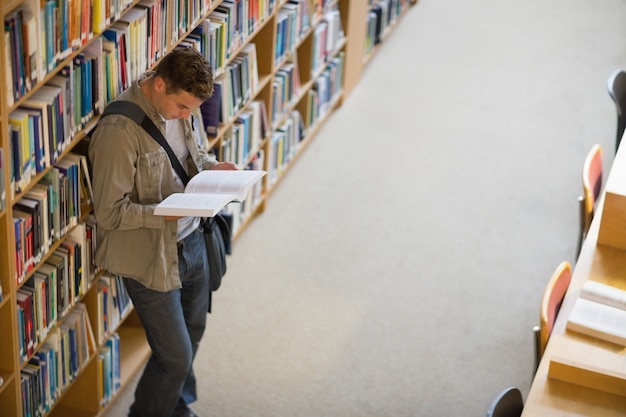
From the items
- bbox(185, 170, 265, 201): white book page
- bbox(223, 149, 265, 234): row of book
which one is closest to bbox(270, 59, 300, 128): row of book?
bbox(223, 149, 265, 234): row of book

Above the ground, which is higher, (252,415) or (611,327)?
(611,327)

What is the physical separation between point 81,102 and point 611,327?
192cm

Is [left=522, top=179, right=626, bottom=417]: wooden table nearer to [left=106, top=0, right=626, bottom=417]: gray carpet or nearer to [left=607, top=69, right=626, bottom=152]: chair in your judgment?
[left=106, top=0, right=626, bottom=417]: gray carpet

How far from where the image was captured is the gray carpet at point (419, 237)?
4.20m

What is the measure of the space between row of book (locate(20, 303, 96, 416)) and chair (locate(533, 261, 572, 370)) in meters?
1.63

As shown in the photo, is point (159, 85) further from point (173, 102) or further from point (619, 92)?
point (619, 92)

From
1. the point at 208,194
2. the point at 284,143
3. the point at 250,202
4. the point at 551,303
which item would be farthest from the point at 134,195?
the point at 284,143

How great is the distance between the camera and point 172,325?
3.38 meters

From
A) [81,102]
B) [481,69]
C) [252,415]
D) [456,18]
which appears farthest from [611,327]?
[456,18]

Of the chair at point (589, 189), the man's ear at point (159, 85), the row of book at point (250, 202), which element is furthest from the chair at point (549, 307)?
the row of book at point (250, 202)

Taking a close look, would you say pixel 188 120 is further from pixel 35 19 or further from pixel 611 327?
pixel 611 327

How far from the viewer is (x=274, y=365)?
167 inches

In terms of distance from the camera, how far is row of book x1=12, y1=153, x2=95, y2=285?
3.01 meters

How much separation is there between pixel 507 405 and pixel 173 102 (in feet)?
4.55
